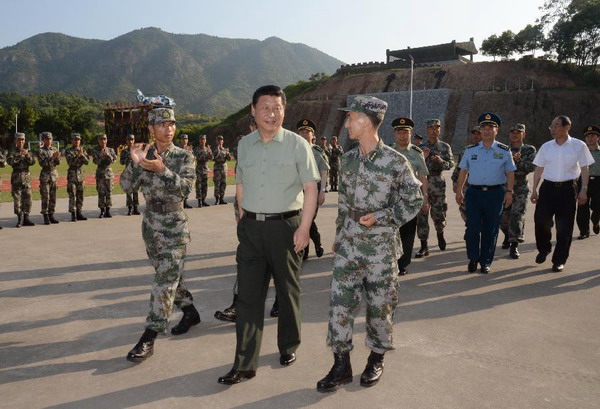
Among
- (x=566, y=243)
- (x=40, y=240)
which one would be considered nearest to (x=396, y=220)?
(x=566, y=243)

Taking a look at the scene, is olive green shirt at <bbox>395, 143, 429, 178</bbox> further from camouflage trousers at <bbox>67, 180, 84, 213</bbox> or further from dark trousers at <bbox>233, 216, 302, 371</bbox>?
camouflage trousers at <bbox>67, 180, 84, 213</bbox>

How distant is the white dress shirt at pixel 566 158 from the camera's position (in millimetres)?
6500

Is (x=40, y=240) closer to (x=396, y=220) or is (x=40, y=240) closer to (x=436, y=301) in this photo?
(x=436, y=301)

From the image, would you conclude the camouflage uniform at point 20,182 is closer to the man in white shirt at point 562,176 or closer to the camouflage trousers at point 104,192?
the camouflage trousers at point 104,192

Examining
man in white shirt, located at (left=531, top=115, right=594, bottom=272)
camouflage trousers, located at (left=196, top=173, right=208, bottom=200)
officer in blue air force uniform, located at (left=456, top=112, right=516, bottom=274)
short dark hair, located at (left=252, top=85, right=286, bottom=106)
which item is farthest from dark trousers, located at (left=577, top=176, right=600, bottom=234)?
camouflage trousers, located at (left=196, top=173, right=208, bottom=200)

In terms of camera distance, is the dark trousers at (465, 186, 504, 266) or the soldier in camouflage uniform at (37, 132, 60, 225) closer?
the dark trousers at (465, 186, 504, 266)

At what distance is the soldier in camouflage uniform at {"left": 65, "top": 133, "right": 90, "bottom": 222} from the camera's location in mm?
11091

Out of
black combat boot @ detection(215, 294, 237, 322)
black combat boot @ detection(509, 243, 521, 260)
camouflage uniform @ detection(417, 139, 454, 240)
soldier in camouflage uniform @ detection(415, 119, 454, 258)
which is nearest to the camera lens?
black combat boot @ detection(215, 294, 237, 322)

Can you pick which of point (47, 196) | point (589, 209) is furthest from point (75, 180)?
point (589, 209)

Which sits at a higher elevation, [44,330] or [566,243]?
[566,243]

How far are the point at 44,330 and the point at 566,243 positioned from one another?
20.6 feet

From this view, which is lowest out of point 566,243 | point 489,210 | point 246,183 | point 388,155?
point 566,243

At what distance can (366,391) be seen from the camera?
10.8 feet

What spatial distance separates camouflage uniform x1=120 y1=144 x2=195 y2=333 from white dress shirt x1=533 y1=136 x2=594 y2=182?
4920 mm
